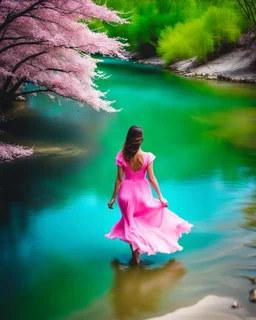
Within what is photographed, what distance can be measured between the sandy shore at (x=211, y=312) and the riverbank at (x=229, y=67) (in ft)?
70.7

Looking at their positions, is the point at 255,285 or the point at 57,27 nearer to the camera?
the point at 255,285

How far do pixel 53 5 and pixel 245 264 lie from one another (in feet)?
26.4

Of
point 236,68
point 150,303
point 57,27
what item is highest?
point 57,27

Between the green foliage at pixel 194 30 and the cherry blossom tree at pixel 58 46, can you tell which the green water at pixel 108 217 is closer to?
the cherry blossom tree at pixel 58 46

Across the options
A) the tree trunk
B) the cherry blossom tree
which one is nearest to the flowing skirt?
the cherry blossom tree

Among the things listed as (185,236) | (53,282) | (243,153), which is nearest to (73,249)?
(53,282)

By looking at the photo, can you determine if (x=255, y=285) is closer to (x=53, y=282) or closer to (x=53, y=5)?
(x=53, y=282)

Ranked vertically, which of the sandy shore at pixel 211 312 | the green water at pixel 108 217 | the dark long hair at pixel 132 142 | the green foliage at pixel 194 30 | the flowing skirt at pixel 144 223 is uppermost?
the green foliage at pixel 194 30

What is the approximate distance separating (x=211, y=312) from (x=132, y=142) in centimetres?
188

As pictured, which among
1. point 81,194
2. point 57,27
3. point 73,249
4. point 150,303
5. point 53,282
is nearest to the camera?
point 150,303

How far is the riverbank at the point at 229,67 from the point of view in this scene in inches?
1031

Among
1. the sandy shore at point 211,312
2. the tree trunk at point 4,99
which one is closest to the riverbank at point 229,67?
the tree trunk at point 4,99

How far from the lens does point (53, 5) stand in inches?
428

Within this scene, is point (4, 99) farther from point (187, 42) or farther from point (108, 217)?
point (187, 42)
